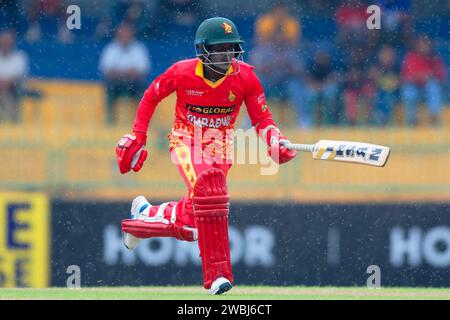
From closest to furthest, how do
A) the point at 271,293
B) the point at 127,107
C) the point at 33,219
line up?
1. the point at 271,293
2. the point at 33,219
3. the point at 127,107

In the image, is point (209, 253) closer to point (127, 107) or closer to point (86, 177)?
point (86, 177)

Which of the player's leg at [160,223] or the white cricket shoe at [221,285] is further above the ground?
the player's leg at [160,223]

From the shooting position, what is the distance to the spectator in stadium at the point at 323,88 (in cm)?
1358

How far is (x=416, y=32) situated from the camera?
15.6m

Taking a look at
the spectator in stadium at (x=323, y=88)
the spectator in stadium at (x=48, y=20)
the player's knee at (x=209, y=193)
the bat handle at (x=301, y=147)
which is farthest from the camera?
the spectator in stadium at (x=48, y=20)

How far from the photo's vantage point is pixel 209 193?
8.46m

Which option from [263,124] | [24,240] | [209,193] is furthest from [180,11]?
[209,193]

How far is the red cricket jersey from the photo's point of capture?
889 centimetres

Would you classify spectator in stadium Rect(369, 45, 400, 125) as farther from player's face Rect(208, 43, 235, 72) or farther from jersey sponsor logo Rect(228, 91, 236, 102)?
player's face Rect(208, 43, 235, 72)

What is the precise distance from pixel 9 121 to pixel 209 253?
17.9 ft

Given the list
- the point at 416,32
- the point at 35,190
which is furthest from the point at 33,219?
the point at 416,32

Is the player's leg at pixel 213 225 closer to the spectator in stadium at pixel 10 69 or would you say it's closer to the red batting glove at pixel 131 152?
the red batting glove at pixel 131 152

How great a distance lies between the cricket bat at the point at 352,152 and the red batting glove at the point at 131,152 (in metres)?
1.07

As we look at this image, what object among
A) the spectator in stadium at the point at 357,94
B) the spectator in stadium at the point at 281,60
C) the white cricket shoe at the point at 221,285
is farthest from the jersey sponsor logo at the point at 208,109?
the spectator in stadium at the point at 281,60
